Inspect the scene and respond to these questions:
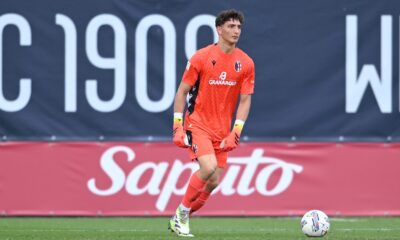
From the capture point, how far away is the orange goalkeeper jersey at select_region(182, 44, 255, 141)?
1009cm

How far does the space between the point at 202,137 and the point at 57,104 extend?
13.2 ft

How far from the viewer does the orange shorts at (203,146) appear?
1000cm

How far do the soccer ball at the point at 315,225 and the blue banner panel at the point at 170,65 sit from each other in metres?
3.93

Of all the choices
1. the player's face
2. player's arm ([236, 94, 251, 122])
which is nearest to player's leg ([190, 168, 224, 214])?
player's arm ([236, 94, 251, 122])

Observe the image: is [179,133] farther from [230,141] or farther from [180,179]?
[180,179]

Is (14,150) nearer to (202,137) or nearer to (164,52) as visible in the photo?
(164,52)

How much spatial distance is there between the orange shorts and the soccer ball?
99cm

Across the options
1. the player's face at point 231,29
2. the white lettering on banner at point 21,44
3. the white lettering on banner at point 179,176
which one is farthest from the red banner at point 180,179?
the player's face at point 231,29

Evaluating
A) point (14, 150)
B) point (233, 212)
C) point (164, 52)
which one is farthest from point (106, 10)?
point (233, 212)

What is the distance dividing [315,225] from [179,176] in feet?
13.2

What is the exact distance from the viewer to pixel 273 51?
13.8 metres

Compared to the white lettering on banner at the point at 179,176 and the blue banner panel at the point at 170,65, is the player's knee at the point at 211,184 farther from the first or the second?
the blue banner panel at the point at 170,65

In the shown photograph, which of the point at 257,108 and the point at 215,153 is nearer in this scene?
the point at 215,153

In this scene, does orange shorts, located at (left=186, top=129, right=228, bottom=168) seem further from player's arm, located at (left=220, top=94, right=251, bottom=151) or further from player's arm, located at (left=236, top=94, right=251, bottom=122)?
player's arm, located at (left=236, top=94, right=251, bottom=122)
